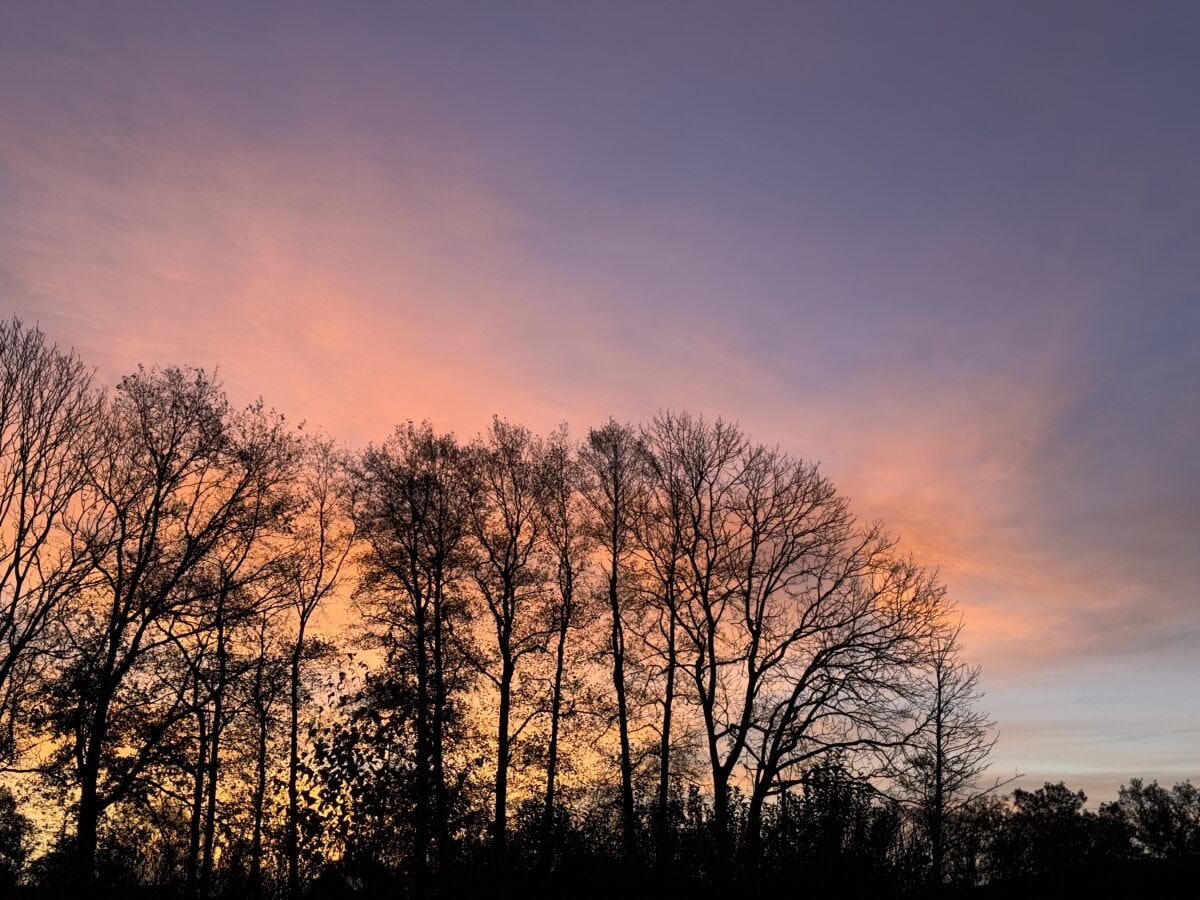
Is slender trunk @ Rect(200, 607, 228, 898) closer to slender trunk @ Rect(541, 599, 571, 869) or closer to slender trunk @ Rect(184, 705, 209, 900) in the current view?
slender trunk @ Rect(184, 705, 209, 900)

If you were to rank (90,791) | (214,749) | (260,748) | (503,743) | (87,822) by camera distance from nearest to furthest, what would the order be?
(87,822), (90,791), (503,743), (214,749), (260,748)

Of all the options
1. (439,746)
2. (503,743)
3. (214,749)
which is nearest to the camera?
(439,746)

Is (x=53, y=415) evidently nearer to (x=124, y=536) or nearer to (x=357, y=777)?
(x=124, y=536)

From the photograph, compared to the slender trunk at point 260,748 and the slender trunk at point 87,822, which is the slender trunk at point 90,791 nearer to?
the slender trunk at point 87,822

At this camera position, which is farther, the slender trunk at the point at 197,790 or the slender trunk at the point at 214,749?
the slender trunk at the point at 214,749

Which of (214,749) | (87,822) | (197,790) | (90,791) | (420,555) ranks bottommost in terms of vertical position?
(87,822)

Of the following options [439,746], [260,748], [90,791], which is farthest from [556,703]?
[90,791]

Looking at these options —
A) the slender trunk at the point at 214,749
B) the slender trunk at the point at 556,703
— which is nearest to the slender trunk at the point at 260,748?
the slender trunk at the point at 214,749

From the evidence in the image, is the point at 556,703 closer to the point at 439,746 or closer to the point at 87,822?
the point at 439,746

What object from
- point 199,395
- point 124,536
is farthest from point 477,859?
point 199,395

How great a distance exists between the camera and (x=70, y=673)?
23.1 metres

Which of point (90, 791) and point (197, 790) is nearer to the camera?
point (90, 791)

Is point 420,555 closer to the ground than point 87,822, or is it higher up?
higher up

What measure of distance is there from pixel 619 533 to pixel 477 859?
16.9 meters
